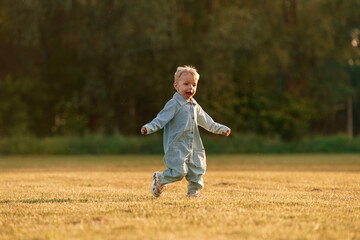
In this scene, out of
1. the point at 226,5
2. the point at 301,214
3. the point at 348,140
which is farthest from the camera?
the point at 226,5

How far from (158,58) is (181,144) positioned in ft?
74.0

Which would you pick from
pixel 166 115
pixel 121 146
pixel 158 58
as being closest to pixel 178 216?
pixel 166 115

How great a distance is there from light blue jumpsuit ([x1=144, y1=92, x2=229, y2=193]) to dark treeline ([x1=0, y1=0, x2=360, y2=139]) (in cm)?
2061

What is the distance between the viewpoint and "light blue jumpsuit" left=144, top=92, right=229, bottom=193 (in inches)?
277

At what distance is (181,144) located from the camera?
23.4 feet

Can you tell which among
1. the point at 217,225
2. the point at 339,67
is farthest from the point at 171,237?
the point at 339,67

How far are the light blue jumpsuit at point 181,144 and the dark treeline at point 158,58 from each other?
67.6ft

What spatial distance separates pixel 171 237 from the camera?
4.05 m

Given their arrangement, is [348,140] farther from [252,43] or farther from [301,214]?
[301,214]

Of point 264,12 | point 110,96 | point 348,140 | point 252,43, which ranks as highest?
point 264,12

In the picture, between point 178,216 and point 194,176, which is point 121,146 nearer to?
point 194,176

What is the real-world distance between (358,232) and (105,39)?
26733 mm

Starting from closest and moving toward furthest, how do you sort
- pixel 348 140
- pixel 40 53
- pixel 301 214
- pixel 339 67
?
pixel 301 214, pixel 348 140, pixel 40 53, pixel 339 67

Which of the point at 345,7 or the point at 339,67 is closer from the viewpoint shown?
the point at 345,7
